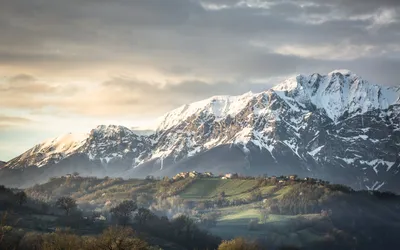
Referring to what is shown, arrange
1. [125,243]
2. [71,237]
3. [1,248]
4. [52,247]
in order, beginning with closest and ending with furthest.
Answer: [125,243] < [52,247] < [71,237] < [1,248]

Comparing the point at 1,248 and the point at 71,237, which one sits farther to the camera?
the point at 1,248

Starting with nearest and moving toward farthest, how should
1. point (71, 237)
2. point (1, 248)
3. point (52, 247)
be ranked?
point (52, 247), point (71, 237), point (1, 248)

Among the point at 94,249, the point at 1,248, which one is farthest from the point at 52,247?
the point at 1,248

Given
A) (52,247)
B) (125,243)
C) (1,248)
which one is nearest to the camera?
(125,243)

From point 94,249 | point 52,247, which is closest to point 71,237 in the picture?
point 52,247

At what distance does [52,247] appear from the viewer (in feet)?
519

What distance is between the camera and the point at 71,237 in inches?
7175

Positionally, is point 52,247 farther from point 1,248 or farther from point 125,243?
point 1,248

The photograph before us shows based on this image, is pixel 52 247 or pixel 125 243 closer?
pixel 125 243

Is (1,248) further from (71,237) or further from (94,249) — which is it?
(94,249)

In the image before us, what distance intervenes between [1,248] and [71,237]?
97.4 ft

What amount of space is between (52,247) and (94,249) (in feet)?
68.2

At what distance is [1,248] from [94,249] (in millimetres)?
67849

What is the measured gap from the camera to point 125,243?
458 ft
